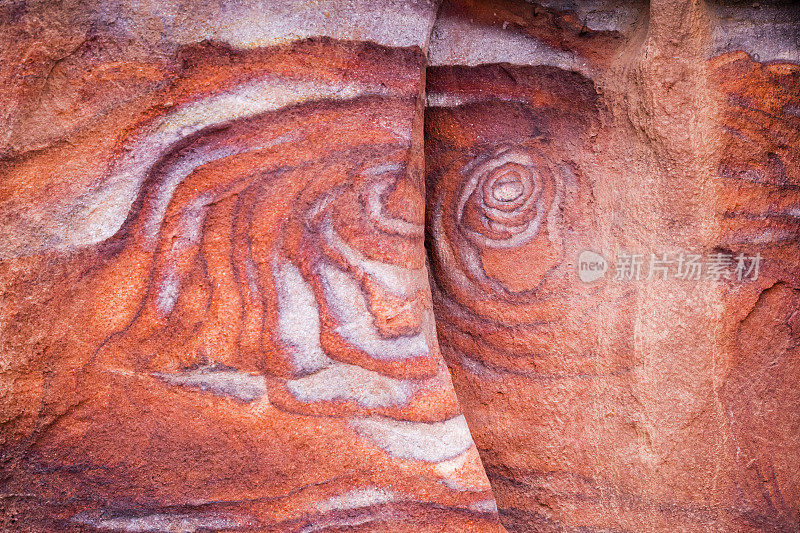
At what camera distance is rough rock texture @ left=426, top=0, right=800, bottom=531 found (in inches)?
62.9

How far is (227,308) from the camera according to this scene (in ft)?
4.68

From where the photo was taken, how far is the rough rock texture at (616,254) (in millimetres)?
1599

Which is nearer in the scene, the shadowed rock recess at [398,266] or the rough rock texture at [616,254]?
the shadowed rock recess at [398,266]

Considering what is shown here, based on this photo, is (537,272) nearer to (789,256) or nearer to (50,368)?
(789,256)

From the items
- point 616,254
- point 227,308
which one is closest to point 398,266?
point 227,308

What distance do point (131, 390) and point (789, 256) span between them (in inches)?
68.3

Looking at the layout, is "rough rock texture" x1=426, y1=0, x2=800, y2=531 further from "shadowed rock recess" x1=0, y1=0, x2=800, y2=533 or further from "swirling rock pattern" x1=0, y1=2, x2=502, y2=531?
"swirling rock pattern" x1=0, y1=2, x2=502, y2=531

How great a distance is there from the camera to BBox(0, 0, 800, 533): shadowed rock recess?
1.34 m

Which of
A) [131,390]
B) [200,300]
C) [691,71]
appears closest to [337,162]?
[200,300]

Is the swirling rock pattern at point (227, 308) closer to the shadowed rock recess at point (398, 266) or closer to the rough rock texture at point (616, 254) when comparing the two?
the shadowed rock recess at point (398, 266)

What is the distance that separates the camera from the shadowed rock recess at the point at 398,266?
134 cm

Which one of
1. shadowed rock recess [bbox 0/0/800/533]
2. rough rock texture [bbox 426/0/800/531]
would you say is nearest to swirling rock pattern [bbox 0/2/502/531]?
shadowed rock recess [bbox 0/0/800/533]

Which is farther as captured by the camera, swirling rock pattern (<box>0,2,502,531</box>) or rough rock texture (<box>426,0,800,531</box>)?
rough rock texture (<box>426,0,800,531</box>)

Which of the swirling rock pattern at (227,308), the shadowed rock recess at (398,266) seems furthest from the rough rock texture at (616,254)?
the swirling rock pattern at (227,308)
